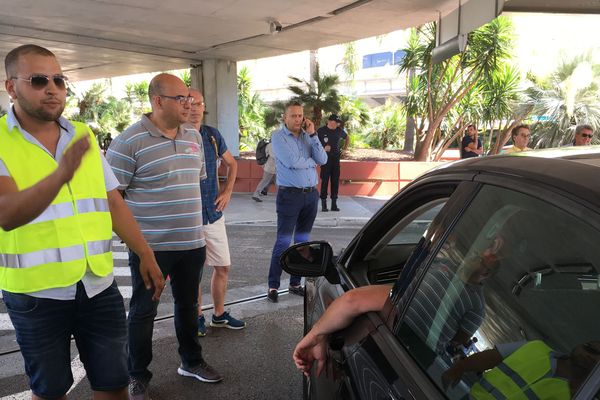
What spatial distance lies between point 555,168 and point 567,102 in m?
16.2

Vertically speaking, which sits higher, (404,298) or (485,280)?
(485,280)

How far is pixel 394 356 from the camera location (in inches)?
59.0

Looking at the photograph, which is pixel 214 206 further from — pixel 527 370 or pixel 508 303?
pixel 527 370

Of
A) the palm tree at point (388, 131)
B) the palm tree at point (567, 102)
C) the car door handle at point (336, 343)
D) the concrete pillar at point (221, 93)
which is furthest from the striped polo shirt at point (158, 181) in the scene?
the palm tree at point (388, 131)

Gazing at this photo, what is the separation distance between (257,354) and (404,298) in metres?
2.49

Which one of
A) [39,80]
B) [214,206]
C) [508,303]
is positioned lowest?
[214,206]

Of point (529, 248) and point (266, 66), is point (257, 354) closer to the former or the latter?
point (529, 248)

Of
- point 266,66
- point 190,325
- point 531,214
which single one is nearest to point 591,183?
point 531,214

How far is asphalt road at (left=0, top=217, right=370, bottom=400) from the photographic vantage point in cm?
330

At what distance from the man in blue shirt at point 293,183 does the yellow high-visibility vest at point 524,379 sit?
3.60m

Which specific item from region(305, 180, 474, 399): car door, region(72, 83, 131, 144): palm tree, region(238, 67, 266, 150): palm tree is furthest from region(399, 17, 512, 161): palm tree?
region(72, 83, 131, 144): palm tree

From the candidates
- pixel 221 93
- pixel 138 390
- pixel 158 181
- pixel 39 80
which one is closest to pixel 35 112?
pixel 39 80

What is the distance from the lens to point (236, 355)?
382 cm

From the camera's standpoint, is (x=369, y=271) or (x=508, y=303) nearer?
(x=508, y=303)
